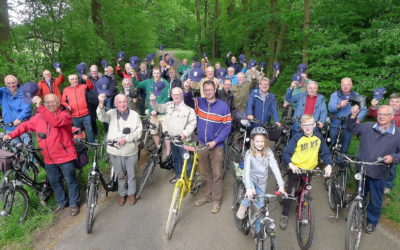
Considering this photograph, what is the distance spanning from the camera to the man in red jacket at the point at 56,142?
192 inches

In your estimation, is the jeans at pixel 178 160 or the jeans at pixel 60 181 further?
the jeans at pixel 178 160

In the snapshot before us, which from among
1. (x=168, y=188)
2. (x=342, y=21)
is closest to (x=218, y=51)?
(x=342, y=21)

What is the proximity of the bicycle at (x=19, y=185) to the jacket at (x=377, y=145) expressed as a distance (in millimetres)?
5845

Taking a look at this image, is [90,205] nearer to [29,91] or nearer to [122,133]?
[122,133]

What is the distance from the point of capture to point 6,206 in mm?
4836

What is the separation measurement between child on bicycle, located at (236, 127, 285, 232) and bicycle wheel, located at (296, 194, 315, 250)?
27.6 inches

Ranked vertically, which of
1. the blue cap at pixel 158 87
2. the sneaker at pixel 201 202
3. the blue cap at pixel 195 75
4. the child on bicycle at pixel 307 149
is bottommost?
the sneaker at pixel 201 202

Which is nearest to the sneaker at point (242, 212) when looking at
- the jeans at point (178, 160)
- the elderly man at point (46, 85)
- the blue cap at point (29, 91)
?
the jeans at point (178, 160)

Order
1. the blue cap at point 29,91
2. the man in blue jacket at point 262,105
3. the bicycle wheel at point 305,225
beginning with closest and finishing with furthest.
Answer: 1. the bicycle wheel at point 305,225
2. the blue cap at point 29,91
3. the man in blue jacket at point 262,105

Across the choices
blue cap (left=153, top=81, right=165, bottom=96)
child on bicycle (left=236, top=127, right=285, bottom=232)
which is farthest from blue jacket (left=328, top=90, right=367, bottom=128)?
blue cap (left=153, top=81, right=165, bottom=96)

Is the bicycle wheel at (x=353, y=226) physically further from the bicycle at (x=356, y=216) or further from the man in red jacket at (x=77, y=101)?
the man in red jacket at (x=77, y=101)

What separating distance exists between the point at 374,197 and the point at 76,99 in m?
6.96

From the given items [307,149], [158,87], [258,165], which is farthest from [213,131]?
[158,87]

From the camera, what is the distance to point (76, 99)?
284 inches
